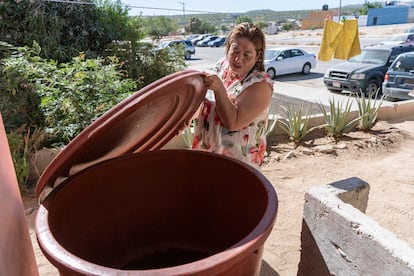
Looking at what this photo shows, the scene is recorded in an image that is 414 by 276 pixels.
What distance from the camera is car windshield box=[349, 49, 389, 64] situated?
10758 mm

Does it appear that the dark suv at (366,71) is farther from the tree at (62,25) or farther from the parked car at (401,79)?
the tree at (62,25)

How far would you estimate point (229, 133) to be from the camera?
6.08 feet

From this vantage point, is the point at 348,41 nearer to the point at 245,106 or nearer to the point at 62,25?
the point at 245,106

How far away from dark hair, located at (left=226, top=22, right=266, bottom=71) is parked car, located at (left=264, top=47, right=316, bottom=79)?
12685 millimetres

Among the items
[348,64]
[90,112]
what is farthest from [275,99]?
[90,112]

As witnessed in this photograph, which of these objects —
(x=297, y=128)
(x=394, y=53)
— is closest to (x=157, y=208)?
(x=297, y=128)

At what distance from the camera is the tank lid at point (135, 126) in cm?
110

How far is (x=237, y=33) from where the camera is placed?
174cm

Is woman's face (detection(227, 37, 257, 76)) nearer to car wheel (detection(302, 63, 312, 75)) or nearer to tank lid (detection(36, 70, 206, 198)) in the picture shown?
tank lid (detection(36, 70, 206, 198))

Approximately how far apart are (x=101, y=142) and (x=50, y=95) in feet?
9.56

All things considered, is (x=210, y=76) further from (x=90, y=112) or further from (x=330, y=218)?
(x=90, y=112)

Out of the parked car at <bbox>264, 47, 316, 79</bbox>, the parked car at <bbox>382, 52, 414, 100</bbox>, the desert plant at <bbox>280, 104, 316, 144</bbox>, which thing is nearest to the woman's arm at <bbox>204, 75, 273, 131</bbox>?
the desert plant at <bbox>280, 104, 316, 144</bbox>

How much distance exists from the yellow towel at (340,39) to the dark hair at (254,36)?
518cm

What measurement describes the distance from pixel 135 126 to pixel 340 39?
603 centimetres
